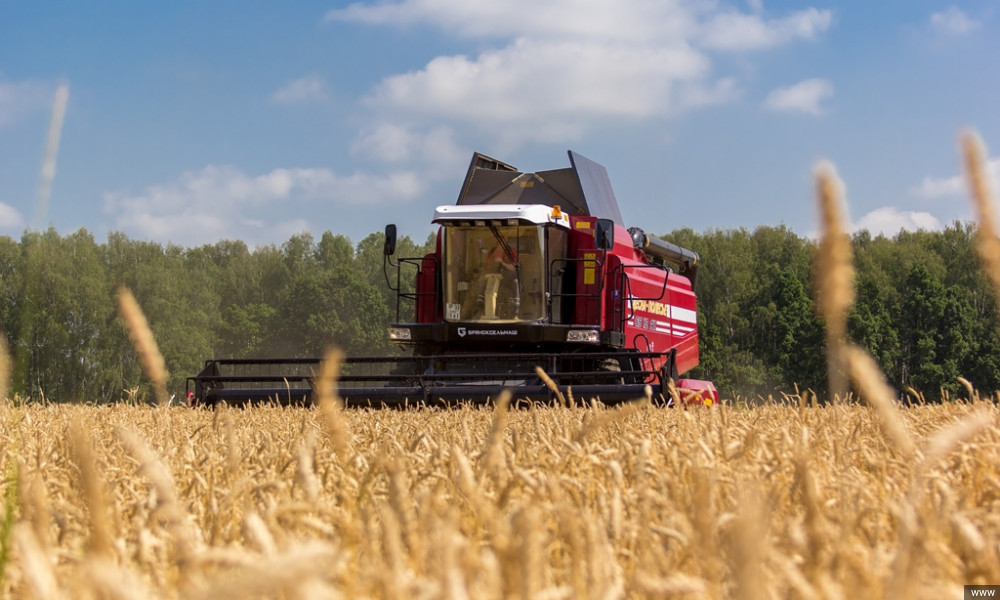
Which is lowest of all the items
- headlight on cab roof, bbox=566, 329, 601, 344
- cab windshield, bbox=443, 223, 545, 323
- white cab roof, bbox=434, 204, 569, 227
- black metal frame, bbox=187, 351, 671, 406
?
black metal frame, bbox=187, 351, 671, 406

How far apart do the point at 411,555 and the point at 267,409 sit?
6.32 meters

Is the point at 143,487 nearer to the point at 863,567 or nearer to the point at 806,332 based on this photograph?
the point at 863,567

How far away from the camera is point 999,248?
1.56 meters

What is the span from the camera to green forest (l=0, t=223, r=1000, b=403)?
52.7 meters

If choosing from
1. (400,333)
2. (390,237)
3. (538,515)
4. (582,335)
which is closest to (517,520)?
(538,515)

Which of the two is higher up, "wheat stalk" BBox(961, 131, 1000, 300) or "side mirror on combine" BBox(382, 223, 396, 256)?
"side mirror on combine" BBox(382, 223, 396, 256)

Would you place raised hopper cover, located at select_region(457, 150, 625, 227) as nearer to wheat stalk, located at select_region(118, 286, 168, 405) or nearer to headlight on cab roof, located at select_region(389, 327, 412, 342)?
headlight on cab roof, located at select_region(389, 327, 412, 342)

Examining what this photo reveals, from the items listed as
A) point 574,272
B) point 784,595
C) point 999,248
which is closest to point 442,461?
point 784,595

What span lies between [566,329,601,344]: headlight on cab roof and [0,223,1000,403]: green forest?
106 feet

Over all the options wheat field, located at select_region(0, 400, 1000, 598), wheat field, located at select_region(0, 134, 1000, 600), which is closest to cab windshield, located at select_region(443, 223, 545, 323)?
wheat field, located at select_region(0, 400, 1000, 598)

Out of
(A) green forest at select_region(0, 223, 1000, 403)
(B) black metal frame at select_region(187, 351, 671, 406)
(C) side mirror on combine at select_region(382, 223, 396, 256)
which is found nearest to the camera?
(B) black metal frame at select_region(187, 351, 671, 406)

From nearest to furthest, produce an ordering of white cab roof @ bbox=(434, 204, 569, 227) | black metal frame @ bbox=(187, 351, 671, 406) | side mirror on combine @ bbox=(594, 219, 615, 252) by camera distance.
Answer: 1. black metal frame @ bbox=(187, 351, 671, 406)
2. side mirror on combine @ bbox=(594, 219, 615, 252)
3. white cab roof @ bbox=(434, 204, 569, 227)

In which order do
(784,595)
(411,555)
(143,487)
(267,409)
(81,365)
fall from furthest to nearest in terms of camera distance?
(81,365), (267,409), (143,487), (411,555), (784,595)

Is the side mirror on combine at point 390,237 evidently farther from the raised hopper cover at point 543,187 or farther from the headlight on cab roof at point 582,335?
the headlight on cab roof at point 582,335
